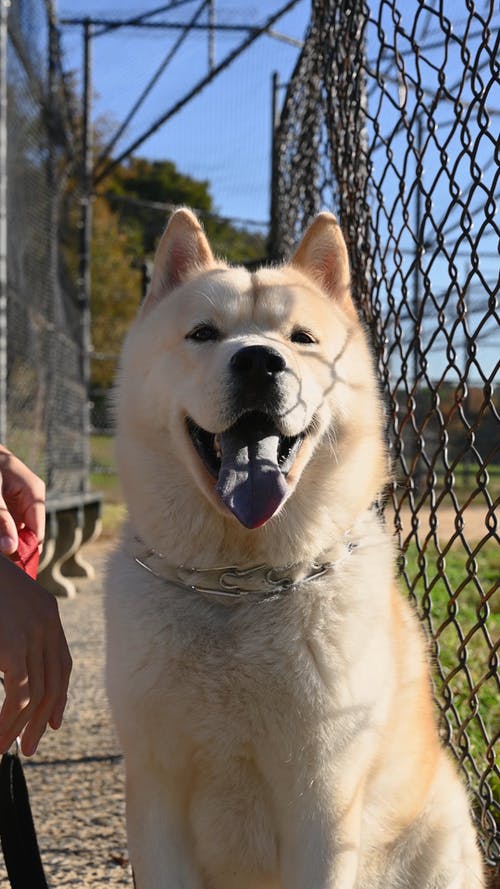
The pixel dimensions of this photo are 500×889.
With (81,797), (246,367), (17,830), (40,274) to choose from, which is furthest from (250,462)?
(40,274)

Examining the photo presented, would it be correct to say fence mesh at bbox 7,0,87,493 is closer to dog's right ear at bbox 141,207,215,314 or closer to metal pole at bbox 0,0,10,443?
metal pole at bbox 0,0,10,443

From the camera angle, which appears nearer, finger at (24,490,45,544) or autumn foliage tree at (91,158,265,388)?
finger at (24,490,45,544)

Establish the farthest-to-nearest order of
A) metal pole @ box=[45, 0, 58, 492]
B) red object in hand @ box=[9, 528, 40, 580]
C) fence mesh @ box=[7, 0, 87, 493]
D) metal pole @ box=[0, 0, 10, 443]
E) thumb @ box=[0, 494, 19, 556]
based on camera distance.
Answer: metal pole @ box=[45, 0, 58, 492] → fence mesh @ box=[7, 0, 87, 493] → metal pole @ box=[0, 0, 10, 443] → red object in hand @ box=[9, 528, 40, 580] → thumb @ box=[0, 494, 19, 556]

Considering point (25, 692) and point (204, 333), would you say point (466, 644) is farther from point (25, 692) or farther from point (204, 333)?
point (25, 692)

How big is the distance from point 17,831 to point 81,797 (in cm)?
158

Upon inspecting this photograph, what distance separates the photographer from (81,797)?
335cm

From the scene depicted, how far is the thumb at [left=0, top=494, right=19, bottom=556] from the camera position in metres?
1.76

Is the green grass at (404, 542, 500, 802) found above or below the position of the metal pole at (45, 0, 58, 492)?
below

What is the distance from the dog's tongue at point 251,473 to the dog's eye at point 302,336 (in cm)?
29

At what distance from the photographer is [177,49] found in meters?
8.93

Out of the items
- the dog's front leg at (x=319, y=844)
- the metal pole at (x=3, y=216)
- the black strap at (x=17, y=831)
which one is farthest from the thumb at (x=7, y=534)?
the metal pole at (x=3, y=216)

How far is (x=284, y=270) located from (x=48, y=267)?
498 centimetres

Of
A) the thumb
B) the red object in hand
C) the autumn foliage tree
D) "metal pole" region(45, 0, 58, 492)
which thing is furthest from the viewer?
the autumn foliage tree

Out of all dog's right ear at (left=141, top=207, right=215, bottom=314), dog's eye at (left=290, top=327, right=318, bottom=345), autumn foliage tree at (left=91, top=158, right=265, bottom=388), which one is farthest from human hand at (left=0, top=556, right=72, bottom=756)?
autumn foliage tree at (left=91, top=158, right=265, bottom=388)
